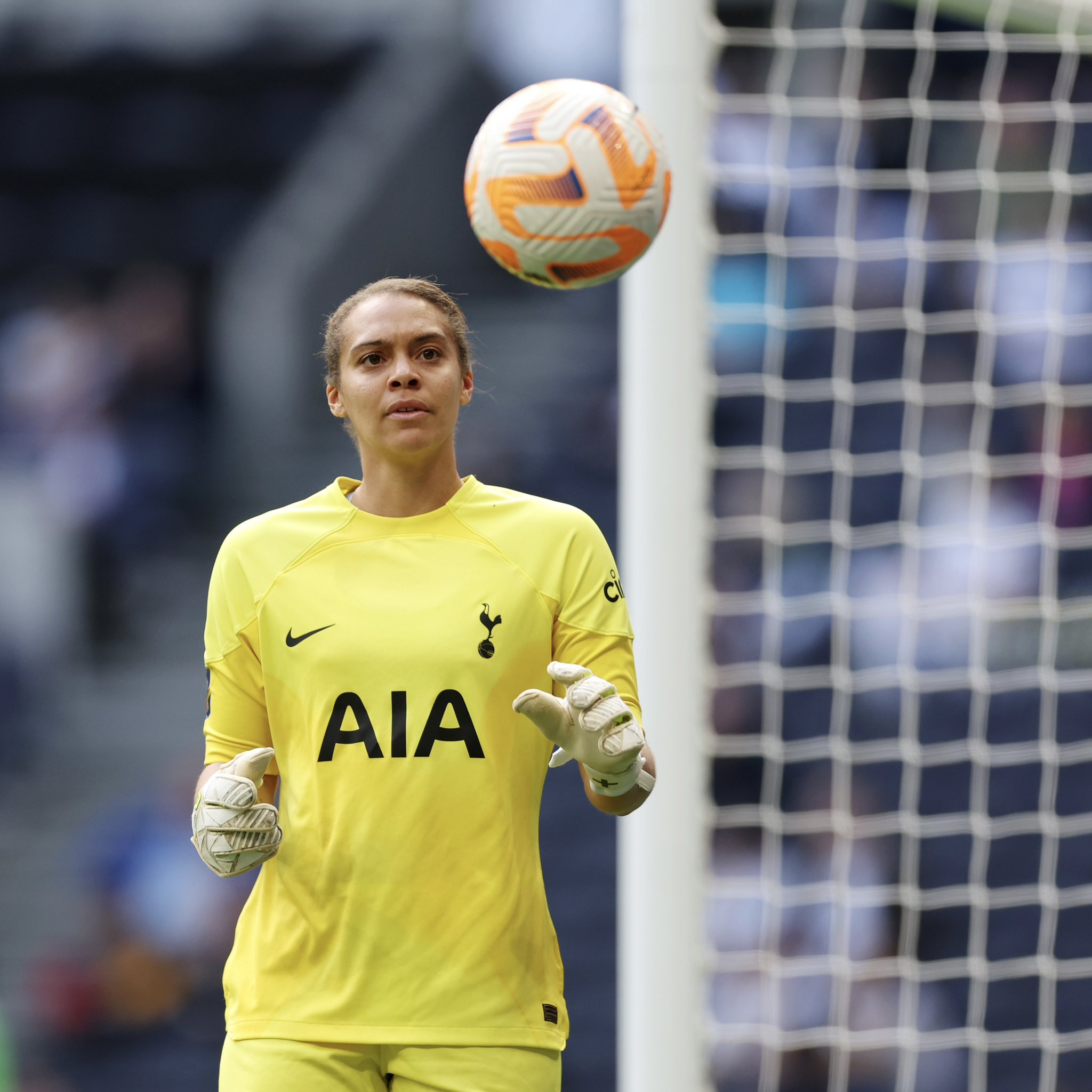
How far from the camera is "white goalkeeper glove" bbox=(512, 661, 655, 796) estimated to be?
224 centimetres

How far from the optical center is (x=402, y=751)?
2453mm

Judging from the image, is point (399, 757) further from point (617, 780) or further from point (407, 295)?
point (407, 295)

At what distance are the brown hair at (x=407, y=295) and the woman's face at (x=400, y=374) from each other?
2 centimetres

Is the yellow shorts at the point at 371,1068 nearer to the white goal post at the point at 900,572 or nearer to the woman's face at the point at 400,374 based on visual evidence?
the woman's face at the point at 400,374

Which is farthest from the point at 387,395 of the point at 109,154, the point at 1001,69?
the point at 109,154

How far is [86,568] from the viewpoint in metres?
8.82

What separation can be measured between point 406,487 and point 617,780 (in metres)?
0.59

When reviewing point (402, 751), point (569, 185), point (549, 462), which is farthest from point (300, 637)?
point (549, 462)

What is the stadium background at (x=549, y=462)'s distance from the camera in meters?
7.22

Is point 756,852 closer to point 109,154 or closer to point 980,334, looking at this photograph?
point 980,334

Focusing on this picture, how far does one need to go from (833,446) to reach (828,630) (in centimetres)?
96

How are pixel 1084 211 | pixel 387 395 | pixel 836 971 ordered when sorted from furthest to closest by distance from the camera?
pixel 1084 211 < pixel 836 971 < pixel 387 395

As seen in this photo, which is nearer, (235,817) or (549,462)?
(235,817)

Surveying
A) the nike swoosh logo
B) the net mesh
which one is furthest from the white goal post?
the nike swoosh logo
